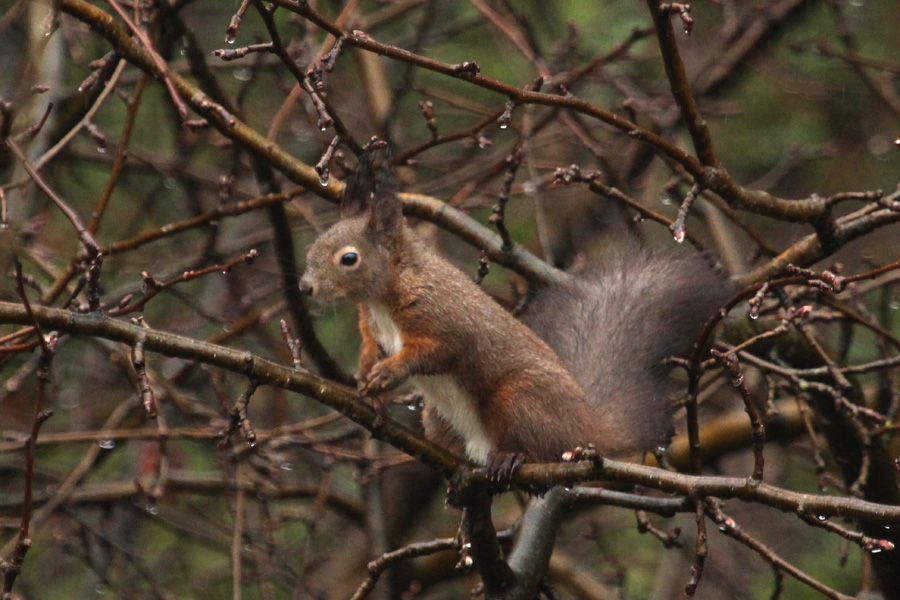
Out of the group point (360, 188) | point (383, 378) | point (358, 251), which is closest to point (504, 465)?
point (383, 378)

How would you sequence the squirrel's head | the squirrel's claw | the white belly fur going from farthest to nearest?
the white belly fur < the squirrel's head < the squirrel's claw

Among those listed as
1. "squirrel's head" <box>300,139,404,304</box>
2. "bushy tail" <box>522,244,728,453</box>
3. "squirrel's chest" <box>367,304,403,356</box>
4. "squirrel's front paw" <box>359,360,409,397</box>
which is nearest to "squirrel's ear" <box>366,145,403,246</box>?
"squirrel's head" <box>300,139,404,304</box>

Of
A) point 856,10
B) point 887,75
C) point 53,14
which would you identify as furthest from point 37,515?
point 856,10

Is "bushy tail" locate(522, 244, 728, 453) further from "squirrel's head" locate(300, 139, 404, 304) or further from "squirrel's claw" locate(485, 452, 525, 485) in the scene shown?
"squirrel's head" locate(300, 139, 404, 304)

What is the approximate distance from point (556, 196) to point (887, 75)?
179 cm

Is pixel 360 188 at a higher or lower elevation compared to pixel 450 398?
higher

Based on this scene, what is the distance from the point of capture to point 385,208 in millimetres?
3047

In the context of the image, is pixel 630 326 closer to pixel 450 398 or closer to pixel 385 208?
pixel 450 398

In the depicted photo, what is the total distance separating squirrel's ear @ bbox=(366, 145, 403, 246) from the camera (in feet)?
9.59

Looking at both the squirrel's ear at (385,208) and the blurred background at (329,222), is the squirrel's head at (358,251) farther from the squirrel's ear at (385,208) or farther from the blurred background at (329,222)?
the blurred background at (329,222)

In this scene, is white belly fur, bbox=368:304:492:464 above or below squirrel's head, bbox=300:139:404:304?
below

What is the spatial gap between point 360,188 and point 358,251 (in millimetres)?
194

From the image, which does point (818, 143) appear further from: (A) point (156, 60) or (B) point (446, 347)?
(A) point (156, 60)

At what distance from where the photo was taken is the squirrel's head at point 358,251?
305cm
